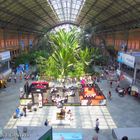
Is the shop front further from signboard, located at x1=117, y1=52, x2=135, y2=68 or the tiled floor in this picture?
signboard, located at x1=117, y1=52, x2=135, y2=68

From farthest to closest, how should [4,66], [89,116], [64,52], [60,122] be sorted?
[4,66]
[64,52]
[89,116]
[60,122]

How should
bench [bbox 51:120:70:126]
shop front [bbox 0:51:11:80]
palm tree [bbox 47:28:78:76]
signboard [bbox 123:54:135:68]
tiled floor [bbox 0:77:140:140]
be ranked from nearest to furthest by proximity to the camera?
1. tiled floor [bbox 0:77:140:140]
2. bench [bbox 51:120:70:126]
3. signboard [bbox 123:54:135:68]
4. palm tree [bbox 47:28:78:76]
5. shop front [bbox 0:51:11:80]

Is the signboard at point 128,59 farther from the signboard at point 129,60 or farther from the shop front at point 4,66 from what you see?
the shop front at point 4,66

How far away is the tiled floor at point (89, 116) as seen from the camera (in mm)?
18953

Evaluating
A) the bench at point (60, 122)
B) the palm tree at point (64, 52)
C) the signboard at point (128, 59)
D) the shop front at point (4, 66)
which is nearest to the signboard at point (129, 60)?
the signboard at point (128, 59)

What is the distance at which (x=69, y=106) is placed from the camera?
24000 millimetres

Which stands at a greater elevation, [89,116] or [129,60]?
[129,60]

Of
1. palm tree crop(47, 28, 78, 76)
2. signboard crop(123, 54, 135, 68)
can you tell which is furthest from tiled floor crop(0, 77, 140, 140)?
palm tree crop(47, 28, 78, 76)

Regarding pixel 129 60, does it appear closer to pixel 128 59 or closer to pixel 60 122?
pixel 128 59

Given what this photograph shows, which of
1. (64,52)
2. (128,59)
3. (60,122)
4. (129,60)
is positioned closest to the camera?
(60,122)

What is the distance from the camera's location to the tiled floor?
19.0 m

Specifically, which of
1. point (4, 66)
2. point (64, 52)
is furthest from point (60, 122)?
point (4, 66)

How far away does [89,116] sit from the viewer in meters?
21.5

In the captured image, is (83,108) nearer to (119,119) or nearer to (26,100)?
(119,119)
